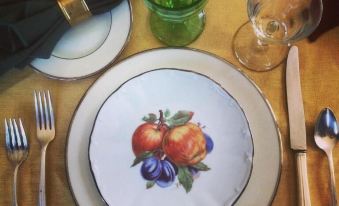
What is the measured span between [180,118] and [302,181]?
0.58 ft

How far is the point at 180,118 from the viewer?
548 millimetres

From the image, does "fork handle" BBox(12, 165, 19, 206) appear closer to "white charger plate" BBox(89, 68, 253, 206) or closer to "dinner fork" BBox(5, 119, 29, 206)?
"dinner fork" BBox(5, 119, 29, 206)

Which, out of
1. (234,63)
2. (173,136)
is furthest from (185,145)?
(234,63)

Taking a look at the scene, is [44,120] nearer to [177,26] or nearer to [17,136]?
[17,136]

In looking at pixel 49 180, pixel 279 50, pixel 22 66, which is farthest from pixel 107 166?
pixel 279 50

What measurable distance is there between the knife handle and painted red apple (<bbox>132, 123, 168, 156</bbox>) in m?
0.18

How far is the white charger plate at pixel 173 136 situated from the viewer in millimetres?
515

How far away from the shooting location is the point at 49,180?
549 millimetres

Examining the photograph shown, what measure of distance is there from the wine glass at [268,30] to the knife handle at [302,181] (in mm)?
139

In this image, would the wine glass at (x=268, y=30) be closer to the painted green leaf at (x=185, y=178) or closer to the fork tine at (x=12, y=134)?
the painted green leaf at (x=185, y=178)

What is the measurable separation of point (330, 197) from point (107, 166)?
29 centimetres

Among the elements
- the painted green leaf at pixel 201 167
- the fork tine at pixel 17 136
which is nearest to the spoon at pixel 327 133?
the painted green leaf at pixel 201 167

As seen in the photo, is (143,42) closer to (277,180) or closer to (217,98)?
(217,98)

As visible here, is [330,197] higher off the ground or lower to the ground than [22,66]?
lower
